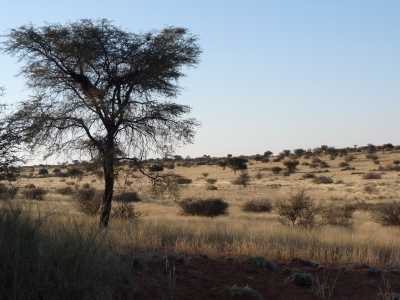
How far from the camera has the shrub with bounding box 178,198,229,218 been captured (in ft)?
97.6

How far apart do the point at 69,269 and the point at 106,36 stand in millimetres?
10202

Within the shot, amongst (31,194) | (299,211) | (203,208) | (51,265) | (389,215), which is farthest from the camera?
(203,208)

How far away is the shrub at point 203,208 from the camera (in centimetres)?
2975

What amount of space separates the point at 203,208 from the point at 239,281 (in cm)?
2201

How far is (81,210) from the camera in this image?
17.3 metres

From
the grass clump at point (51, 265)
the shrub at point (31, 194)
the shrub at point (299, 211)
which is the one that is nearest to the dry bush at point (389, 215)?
the shrub at point (299, 211)

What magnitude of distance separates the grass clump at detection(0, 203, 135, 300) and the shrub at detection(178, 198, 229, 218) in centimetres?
2232

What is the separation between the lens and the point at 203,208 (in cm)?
3016

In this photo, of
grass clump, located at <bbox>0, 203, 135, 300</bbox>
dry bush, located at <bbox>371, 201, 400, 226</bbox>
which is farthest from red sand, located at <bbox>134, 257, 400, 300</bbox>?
dry bush, located at <bbox>371, 201, 400, 226</bbox>

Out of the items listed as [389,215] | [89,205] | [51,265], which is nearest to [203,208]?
[389,215]

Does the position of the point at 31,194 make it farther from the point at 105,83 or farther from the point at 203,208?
the point at 203,208

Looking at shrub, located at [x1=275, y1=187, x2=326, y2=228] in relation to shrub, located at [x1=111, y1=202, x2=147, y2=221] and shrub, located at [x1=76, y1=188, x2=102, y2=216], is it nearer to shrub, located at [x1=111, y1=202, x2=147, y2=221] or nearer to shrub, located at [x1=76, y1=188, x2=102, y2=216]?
shrub, located at [x1=111, y1=202, x2=147, y2=221]

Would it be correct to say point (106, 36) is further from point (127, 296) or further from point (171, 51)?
point (127, 296)

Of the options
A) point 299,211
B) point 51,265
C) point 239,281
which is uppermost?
point 51,265
